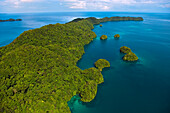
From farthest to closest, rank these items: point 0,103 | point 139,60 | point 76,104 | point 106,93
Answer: point 139,60 < point 106,93 < point 76,104 < point 0,103

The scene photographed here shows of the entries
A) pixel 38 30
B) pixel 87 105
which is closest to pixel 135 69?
pixel 87 105

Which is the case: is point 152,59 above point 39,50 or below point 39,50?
below

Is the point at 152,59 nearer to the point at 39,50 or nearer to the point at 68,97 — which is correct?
the point at 68,97

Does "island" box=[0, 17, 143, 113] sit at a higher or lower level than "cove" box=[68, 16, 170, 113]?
higher

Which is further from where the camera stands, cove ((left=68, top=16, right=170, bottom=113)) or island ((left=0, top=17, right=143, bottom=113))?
cove ((left=68, top=16, right=170, bottom=113))

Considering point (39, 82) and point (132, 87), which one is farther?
point (132, 87)

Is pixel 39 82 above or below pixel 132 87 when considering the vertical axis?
above

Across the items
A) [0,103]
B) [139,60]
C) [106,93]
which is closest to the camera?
[0,103]

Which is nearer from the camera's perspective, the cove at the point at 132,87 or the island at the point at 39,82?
the island at the point at 39,82

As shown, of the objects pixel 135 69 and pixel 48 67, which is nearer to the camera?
pixel 48 67

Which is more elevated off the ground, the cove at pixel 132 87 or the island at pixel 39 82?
the island at pixel 39 82

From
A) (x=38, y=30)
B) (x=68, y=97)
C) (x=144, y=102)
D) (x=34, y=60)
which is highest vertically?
(x=38, y=30)
